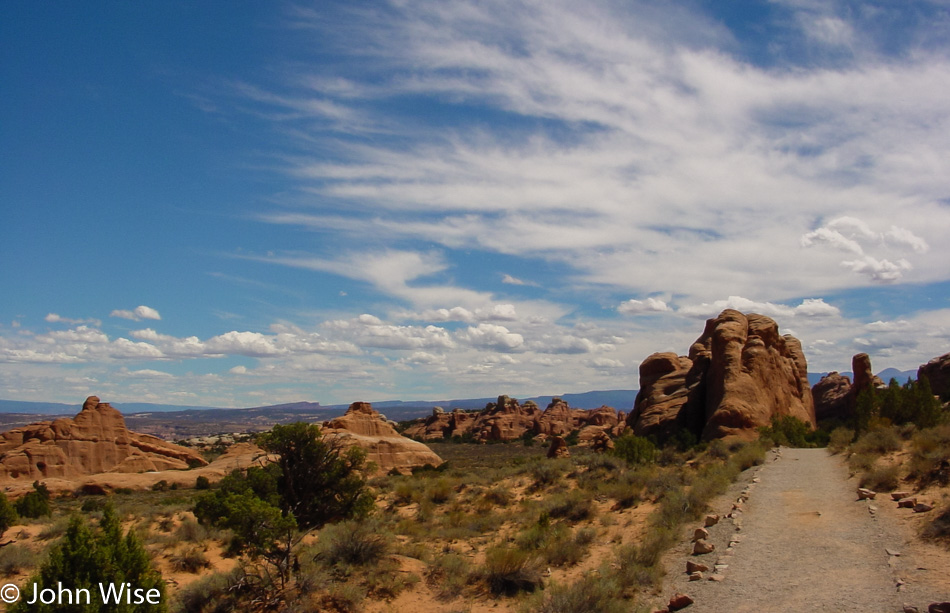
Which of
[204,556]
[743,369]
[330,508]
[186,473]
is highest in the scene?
[743,369]

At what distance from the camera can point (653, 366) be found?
48.9 metres

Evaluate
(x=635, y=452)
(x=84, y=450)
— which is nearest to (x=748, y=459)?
(x=635, y=452)

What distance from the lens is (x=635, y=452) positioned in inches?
1095

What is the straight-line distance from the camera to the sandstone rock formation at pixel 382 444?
47906 mm

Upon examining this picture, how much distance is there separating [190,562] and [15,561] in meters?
4.50

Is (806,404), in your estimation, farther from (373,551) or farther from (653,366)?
(373,551)

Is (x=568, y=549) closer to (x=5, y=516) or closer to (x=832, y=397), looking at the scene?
(x=5, y=516)

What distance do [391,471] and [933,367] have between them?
180 ft

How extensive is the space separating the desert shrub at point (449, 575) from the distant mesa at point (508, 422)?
86.5 m

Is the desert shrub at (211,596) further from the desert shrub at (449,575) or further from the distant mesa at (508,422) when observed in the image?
the distant mesa at (508,422)

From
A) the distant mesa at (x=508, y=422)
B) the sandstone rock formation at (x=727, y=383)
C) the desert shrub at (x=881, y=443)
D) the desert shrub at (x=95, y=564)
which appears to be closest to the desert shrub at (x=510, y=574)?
the desert shrub at (x=95, y=564)

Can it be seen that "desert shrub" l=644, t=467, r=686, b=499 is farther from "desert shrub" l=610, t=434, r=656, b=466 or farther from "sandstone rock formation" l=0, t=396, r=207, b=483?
"sandstone rock formation" l=0, t=396, r=207, b=483

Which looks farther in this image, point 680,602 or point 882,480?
point 882,480

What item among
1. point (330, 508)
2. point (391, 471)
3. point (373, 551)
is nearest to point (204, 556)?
point (330, 508)
